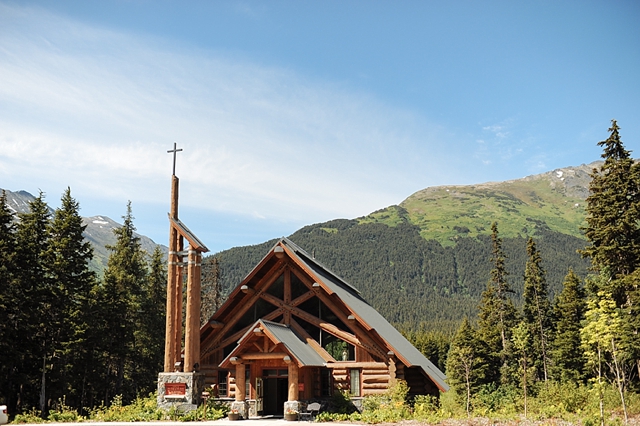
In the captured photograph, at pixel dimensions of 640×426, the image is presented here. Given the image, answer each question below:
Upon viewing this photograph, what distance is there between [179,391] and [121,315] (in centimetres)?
1906

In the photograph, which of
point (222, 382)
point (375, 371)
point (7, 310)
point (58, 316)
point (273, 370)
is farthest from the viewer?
point (58, 316)

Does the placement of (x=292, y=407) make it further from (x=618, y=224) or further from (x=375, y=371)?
(x=618, y=224)

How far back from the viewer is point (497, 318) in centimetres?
5806

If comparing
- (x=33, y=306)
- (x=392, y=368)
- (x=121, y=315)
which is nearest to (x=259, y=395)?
(x=392, y=368)

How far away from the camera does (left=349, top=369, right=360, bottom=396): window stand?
28438 mm

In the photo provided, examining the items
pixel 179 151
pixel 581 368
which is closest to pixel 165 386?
pixel 179 151

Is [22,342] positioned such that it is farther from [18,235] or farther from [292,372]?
[292,372]

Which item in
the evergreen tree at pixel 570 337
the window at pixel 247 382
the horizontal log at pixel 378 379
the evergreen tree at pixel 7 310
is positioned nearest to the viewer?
the horizontal log at pixel 378 379

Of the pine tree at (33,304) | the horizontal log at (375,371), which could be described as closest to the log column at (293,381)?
the horizontal log at (375,371)

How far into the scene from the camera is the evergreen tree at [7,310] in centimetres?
3080

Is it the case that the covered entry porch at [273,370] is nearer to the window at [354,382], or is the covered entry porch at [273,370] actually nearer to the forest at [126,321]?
the window at [354,382]

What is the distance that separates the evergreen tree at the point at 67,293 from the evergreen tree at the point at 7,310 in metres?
2.32

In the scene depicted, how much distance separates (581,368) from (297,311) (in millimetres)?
34592

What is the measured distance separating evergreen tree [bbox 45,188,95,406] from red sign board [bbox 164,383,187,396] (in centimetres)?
1135
